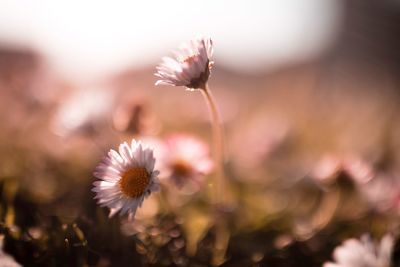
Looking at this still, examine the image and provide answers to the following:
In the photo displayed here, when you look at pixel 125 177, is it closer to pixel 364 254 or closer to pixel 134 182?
pixel 134 182

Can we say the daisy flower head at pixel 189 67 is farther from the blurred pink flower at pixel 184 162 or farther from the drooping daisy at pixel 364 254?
the drooping daisy at pixel 364 254

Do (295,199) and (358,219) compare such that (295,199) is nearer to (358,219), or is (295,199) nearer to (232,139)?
(358,219)

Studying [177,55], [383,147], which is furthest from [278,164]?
[177,55]

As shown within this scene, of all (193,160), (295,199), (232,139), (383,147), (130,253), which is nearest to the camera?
(130,253)

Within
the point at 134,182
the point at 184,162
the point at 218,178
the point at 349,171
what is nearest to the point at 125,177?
the point at 134,182

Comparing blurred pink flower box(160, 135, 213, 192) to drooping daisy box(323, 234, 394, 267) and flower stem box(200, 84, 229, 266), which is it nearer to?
flower stem box(200, 84, 229, 266)

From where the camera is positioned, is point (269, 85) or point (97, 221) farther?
point (269, 85)

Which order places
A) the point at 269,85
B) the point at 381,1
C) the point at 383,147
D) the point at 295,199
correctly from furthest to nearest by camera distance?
the point at 381,1
the point at 269,85
the point at 383,147
the point at 295,199
